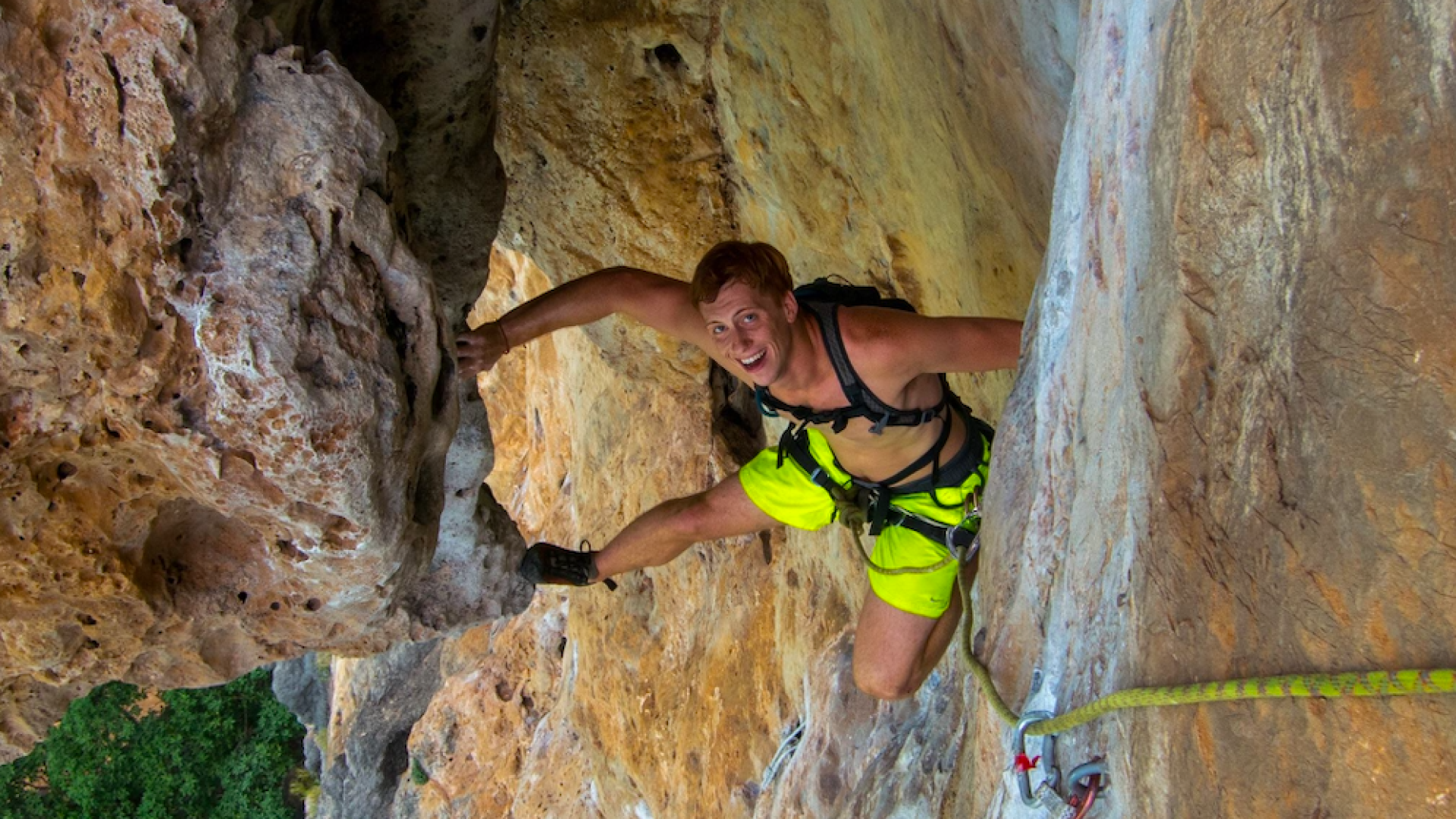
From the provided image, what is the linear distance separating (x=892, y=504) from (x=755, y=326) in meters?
0.87

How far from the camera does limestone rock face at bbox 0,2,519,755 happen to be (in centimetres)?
237

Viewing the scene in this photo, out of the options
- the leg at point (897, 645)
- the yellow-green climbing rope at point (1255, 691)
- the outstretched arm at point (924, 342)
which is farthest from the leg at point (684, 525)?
the yellow-green climbing rope at point (1255, 691)

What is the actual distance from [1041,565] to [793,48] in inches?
Result: 98.6

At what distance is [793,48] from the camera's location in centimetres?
417

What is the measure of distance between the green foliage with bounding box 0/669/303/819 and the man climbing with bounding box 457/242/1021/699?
1484 centimetres

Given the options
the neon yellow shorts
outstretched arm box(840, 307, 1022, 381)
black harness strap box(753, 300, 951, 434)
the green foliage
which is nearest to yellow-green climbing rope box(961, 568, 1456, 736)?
outstretched arm box(840, 307, 1022, 381)

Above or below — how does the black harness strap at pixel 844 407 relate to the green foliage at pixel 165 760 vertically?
above

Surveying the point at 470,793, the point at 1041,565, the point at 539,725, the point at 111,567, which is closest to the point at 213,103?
the point at 111,567

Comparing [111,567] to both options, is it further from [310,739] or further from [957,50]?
[310,739]

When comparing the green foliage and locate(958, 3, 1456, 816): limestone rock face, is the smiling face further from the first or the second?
the green foliage

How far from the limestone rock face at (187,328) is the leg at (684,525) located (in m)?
1.24

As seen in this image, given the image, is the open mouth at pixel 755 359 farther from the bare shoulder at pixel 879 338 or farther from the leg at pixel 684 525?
the leg at pixel 684 525

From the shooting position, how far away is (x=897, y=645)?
3.84 m

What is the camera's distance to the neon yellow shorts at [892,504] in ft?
12.3
